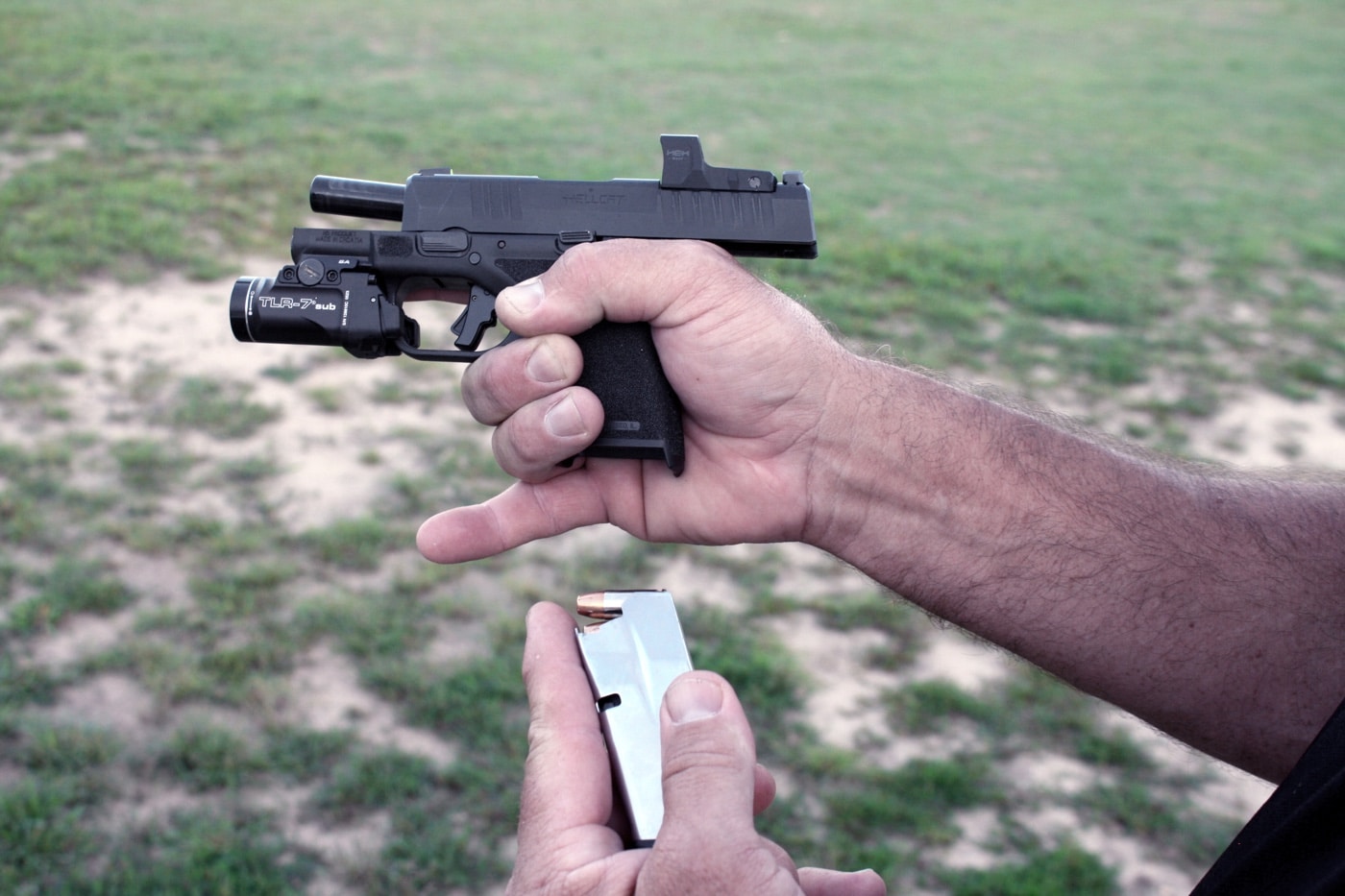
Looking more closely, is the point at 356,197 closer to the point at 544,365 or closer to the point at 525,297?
the point at 525,297

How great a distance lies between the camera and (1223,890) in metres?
1.38

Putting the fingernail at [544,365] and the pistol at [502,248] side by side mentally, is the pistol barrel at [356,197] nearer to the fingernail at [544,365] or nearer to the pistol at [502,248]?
the pistol at [502,248]

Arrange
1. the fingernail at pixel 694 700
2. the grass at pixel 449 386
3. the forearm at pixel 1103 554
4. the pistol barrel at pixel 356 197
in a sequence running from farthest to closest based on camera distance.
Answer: the grass at pixel 449 386 < the pistol barrel at pixel 356 197 < the forearm at pixel 1103 554 < the fingernail at pixel 694 700

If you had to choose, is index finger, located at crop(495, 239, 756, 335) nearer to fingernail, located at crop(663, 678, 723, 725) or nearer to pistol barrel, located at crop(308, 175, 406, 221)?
pistol barrel, located at crop(308, 175, 406, 221)

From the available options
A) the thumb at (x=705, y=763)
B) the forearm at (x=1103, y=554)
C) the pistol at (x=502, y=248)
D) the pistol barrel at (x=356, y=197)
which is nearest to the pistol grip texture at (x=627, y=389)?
the pistol at (x=502, y=248)

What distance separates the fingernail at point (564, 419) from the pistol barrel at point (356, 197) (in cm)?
57

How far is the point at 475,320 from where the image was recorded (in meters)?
2.27

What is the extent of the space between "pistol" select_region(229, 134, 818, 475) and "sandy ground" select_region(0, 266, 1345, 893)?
1339 mm

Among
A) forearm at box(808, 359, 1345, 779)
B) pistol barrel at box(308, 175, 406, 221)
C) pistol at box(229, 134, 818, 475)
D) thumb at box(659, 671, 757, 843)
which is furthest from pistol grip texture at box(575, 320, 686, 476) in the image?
thumb at box(659, 671, 757, 843)

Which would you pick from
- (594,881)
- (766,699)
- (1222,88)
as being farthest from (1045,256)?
(1222,88)

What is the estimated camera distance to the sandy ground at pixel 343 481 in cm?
354

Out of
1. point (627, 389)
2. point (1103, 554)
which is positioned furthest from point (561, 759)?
point (1103, 554)

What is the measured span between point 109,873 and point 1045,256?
7515 millimetres

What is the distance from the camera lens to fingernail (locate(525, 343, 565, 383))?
212cm
